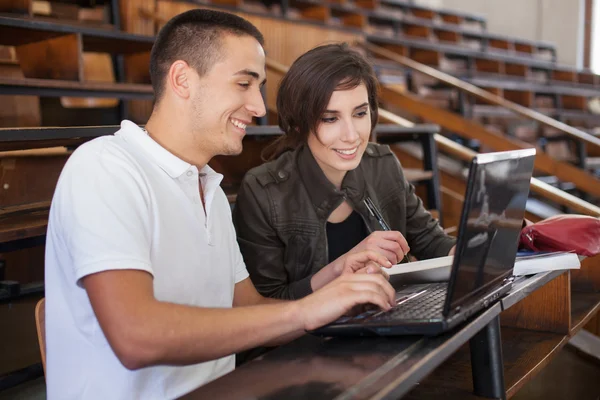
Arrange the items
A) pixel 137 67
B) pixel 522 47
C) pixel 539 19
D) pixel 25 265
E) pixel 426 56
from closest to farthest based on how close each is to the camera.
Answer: pixel 25 265 → pixel 137 67 → pixel 426 56 → pixel 522 47 → pixel 539 19

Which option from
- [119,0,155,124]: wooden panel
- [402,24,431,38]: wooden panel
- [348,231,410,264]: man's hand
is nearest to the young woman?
[348,231,410,264]: man's hand

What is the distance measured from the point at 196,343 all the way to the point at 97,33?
2003 millimetres

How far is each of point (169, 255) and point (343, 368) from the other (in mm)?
365

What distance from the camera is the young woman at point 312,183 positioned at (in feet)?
4.95

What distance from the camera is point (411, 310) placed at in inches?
34.1

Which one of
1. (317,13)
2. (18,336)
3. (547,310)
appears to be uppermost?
(317,13)

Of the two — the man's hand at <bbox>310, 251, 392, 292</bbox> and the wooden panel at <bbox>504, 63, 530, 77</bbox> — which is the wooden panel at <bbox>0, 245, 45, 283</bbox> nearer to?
the man's hand at <bbox>310, 251, 392, 292</bbox>

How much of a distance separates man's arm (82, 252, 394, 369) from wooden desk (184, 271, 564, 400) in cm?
4

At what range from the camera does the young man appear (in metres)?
0.80

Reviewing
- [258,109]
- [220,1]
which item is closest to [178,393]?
[258,109]

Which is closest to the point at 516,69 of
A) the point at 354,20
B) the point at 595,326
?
the point at 354,20

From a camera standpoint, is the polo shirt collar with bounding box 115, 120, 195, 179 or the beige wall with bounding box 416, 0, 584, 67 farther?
the beige wall with bounding box 416, 0, 584, 67

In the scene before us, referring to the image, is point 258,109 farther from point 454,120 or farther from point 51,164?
point 454,120

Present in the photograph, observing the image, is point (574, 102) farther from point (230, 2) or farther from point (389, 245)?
point (389, 245)
